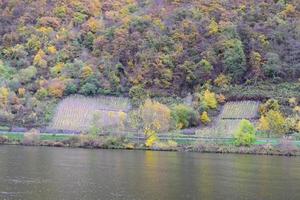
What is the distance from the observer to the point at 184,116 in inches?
4333

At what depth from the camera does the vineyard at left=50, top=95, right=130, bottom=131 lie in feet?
360

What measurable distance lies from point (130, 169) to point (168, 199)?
18.9 metres

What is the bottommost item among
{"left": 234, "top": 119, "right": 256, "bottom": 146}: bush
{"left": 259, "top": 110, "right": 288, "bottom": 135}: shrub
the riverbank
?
the riverbank

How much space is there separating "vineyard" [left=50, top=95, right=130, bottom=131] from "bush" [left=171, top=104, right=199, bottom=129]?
10041 millimetres

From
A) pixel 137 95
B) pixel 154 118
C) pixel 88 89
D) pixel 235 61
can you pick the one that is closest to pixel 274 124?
pixel 154 118

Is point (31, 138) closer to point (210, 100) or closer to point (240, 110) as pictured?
point (210, 100)

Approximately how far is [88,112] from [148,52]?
82.5 ft

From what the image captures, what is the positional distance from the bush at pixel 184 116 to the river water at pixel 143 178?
29214mm

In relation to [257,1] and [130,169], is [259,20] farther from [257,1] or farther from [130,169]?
[130,169]

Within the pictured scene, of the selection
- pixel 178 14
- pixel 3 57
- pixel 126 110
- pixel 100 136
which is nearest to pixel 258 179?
pixel 100 136

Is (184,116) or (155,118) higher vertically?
(184,116)

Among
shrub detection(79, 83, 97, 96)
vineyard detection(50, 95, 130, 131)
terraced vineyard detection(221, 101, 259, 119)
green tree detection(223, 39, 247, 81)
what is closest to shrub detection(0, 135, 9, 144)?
vineyard detection(50, 95, 130, 131)

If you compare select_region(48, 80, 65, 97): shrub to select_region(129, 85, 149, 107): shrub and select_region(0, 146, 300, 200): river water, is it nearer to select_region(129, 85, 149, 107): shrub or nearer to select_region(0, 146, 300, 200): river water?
select_region(129, 85, 149, 107): shrub

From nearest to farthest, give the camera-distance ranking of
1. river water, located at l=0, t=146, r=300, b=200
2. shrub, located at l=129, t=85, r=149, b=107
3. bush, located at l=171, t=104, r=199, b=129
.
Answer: river water, located at l=0, t=146, r=300, b=200, bush, located at l=171, t=104, r=199, b=129, shrub, located at l=129, t=85, r=149, b=107
